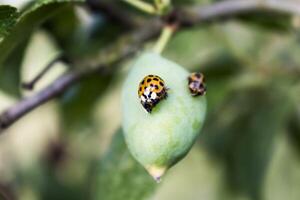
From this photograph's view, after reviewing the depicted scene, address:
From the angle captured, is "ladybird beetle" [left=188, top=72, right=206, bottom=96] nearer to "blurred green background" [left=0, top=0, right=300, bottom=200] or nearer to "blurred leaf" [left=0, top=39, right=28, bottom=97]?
"blurred green background" [left=0, top=0, right=300, bottom=200]

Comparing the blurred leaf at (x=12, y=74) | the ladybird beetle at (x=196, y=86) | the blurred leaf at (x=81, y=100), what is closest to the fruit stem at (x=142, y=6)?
the ladybird beetle at (x=196, y=86)

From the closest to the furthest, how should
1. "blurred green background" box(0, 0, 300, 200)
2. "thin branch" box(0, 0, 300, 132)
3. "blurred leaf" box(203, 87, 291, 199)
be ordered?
"thin branch" box(0, 0, 300, 132) < "blurred green background" box(0, 0, 300, 200) < "blurred leaf" box(203, 87, 291, 199)

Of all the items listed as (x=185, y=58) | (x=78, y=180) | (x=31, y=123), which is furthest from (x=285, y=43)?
(x=31, y=123)

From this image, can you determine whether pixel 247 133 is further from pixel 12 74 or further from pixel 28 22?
pixel 28 22

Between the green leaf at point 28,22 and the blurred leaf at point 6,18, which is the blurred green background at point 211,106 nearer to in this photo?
the green leaf at point 28,22

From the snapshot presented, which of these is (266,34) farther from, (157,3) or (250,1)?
(157,3)

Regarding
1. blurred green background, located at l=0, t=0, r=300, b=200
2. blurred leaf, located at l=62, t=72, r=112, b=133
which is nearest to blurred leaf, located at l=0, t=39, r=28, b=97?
blurred green background, located at l=0, t=0, r=300, b=200
